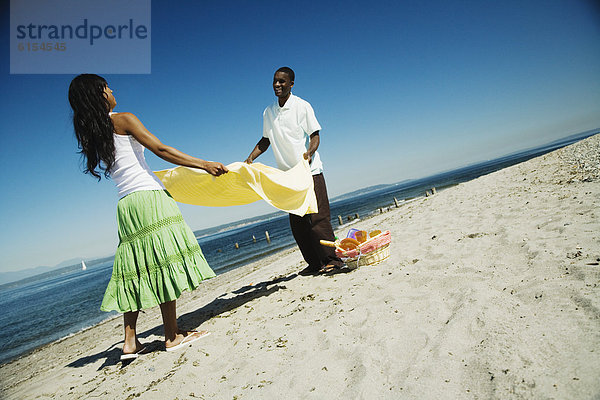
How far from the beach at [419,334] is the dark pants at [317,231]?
54cm

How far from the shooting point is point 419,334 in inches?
81.6

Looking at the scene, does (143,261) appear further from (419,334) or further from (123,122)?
(419,334)

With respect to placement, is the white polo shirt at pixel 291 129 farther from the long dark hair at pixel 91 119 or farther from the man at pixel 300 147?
the long dark hair at pixel 91 119

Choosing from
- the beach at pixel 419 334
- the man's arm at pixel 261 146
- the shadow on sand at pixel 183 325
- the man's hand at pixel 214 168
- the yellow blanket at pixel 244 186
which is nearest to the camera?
the beach at pixel 419 334

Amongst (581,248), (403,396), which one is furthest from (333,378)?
(581,248)

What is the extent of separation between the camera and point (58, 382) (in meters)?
3.06

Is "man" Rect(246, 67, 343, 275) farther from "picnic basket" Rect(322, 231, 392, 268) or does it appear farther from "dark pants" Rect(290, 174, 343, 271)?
"picnic basket" Rect(322, 231, 392, 268)

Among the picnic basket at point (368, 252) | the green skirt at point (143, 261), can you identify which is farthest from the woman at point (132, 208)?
the picnic basket at point (368, 252)

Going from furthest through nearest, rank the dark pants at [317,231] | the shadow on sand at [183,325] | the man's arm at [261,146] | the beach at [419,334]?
1. the man's arm at [261,146]
2. the dark pants at [317,231]
3. the shadow on sand at [183,325]
4. the beach at [419,334]

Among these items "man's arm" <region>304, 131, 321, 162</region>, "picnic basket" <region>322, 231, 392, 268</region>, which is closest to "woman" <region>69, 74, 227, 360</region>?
"man's arm" <region>304, 131, 321, 162</region>

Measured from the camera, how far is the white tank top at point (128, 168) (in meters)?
2.73

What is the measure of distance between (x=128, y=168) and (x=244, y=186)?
1328 millimetres

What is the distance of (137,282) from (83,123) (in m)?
1.53

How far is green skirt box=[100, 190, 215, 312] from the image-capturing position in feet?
8.93
